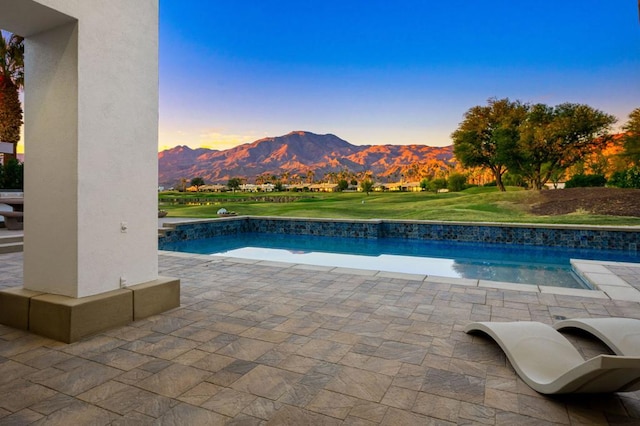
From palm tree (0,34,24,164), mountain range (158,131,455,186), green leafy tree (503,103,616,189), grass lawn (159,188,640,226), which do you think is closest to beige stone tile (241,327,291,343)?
grass lawn (159,188,640,226)

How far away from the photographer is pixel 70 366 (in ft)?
9.14

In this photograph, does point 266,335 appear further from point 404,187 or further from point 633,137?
point 404,187

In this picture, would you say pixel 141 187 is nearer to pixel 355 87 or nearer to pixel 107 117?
pixel 107 117

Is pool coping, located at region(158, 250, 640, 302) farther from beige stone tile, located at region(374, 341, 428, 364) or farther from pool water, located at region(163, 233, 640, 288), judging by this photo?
beige stone tile, located at region(374, 341, 428, 364)

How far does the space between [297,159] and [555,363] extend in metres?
70.2

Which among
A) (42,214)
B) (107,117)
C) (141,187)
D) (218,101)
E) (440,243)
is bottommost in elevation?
(440,243)

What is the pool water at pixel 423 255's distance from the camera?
8.22 metres

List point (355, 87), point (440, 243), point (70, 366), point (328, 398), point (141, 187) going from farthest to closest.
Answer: point (355, 87) → point (440, 243) → point (141, 187) → point (70, 366) → point (328, 398)

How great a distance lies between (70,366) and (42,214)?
1549 millimetres

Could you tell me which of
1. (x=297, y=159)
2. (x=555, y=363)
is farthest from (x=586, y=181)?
(x=297, y=159)

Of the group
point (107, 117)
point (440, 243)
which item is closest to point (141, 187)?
point (107, 117)

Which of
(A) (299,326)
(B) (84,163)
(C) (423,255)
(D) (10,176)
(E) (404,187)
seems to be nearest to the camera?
(B) (84,163)

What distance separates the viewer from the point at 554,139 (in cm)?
2083

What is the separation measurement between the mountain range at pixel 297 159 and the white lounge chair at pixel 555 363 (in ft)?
129
